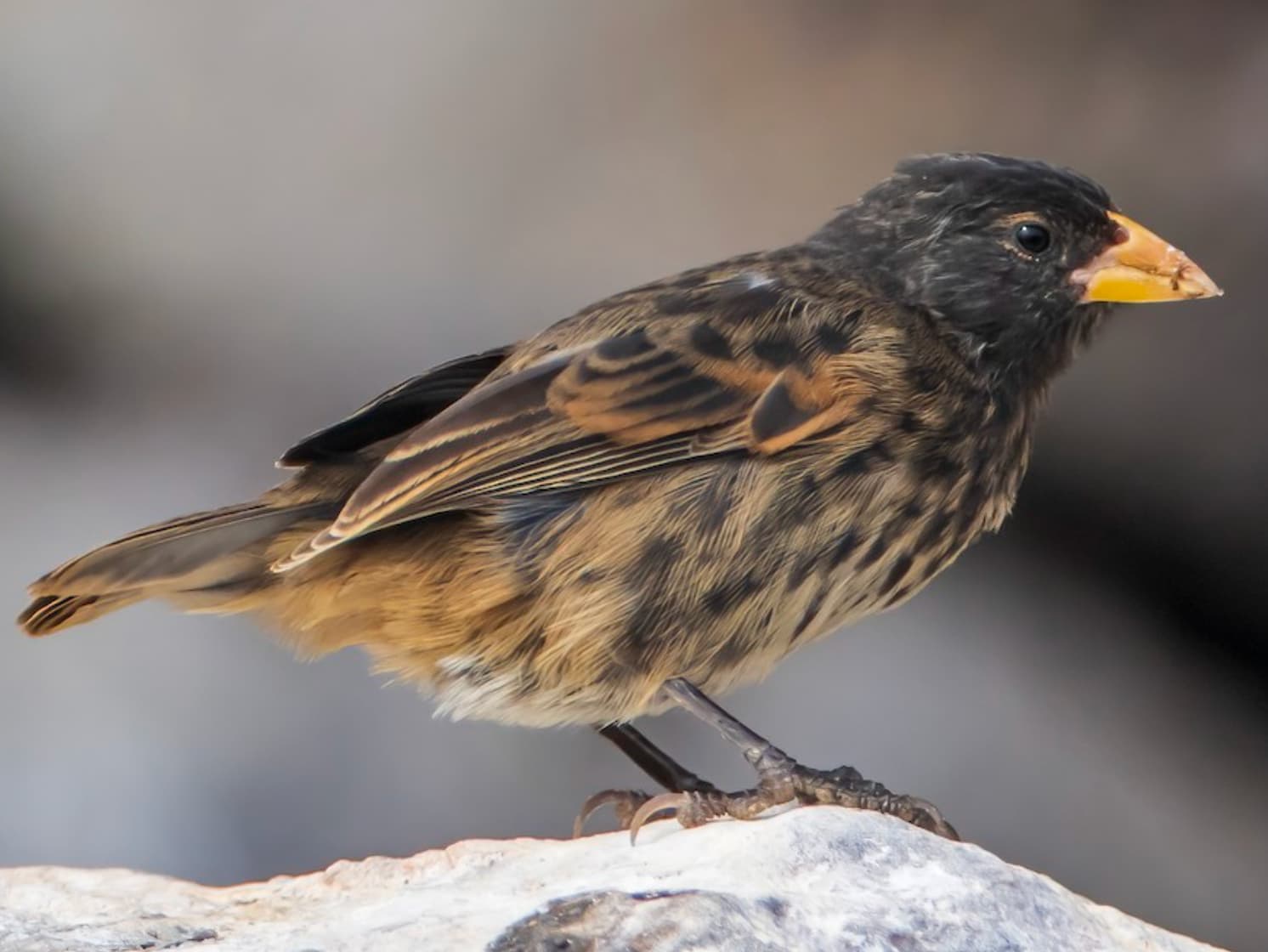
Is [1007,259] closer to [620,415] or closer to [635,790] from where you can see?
[620,415]

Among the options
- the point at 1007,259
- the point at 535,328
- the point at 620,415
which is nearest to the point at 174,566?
the point at 620,415

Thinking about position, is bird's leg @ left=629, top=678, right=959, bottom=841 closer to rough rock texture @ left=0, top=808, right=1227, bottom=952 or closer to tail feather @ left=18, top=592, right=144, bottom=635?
rough rock texture @ left=0, top=808, right=1227, bottom=952

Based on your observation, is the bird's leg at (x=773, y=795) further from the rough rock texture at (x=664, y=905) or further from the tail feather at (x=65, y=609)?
the tail feather at (x=65, y=609)

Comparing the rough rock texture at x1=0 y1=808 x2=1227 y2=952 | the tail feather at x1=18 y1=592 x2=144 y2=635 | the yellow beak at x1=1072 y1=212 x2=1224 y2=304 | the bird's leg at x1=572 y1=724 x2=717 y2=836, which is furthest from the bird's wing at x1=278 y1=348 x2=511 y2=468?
the yellow beak at x1=1072 y1=212 x2=1224 y2=304

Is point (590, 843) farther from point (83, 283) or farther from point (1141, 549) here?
point (83, 283)

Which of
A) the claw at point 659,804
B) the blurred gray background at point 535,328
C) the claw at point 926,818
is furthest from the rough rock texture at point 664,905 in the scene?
the blurred gray background at point 535,328
